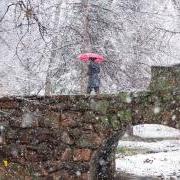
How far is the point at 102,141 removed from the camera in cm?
764

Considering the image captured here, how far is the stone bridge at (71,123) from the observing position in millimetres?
7504

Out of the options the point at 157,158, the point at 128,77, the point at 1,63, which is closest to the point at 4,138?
the point at 157,158

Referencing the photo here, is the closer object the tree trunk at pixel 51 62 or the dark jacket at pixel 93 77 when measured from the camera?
the dark jacket at pixel 93 77

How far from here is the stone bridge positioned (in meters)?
7.50

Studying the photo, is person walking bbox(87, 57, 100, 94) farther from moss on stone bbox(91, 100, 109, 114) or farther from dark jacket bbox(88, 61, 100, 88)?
moss on stone bbox(91, 100, 109, 114)

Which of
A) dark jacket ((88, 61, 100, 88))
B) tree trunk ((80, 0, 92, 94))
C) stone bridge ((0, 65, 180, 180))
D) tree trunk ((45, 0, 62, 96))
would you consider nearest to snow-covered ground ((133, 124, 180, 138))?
tree trunk ((45, 0, 62, 96))

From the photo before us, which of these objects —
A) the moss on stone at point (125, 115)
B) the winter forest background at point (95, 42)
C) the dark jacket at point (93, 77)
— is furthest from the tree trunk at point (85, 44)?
the moss on stone at point (125, 115)

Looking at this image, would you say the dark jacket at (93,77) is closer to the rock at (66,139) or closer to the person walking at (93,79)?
the person walking at (93,79)

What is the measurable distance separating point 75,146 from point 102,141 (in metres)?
0.40

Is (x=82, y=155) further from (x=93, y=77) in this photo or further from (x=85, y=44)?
(x=85, y=44)

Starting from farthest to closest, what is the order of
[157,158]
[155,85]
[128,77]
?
[128,77]
[157,158]
[155,85]

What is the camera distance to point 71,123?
25.3ft

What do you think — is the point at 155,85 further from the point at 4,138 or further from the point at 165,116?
the point at 4,138

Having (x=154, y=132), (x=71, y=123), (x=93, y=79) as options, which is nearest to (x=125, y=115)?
(x=71, y=123)
